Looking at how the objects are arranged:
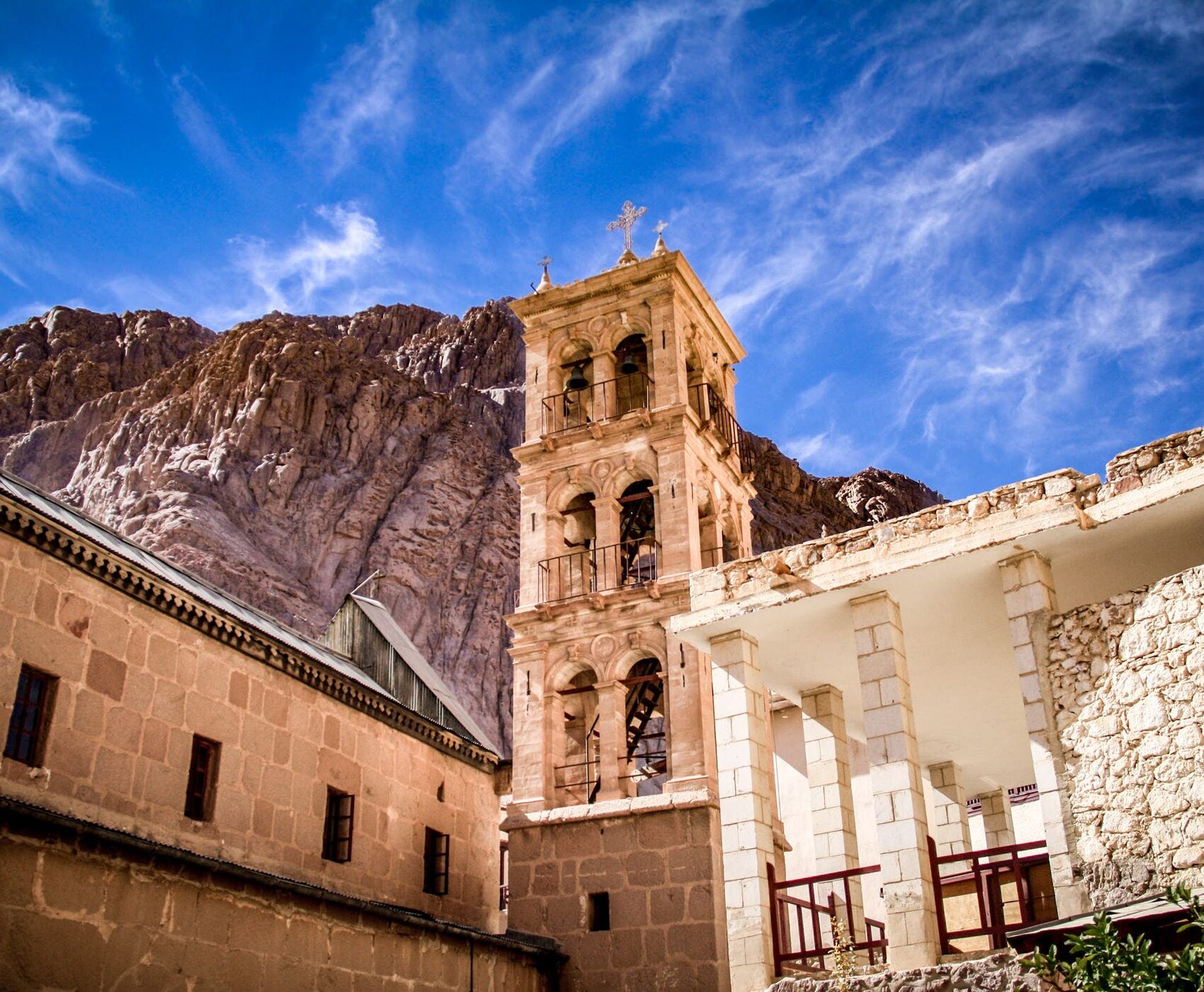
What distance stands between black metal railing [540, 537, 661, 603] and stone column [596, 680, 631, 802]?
184 centimetres

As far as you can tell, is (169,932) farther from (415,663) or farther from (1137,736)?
(415,663)

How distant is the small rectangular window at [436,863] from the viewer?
21656 mm

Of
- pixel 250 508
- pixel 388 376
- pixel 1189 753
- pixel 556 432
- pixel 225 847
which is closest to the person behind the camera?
pixel 1189 753

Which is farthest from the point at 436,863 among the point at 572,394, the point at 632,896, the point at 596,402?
the point at 572,394

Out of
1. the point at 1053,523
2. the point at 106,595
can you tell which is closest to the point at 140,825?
the point at 106,595

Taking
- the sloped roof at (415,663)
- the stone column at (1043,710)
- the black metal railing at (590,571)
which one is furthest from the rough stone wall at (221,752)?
the stone column at (1043,710)

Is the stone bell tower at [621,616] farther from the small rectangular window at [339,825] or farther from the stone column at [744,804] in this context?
the stone column at [744,804]

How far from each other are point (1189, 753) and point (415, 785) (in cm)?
1340

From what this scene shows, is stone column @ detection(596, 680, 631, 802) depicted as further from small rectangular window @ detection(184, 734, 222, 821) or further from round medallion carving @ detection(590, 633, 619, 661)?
small rectangular window @ detection(184, 734, 222, 821)

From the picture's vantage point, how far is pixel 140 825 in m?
15.5

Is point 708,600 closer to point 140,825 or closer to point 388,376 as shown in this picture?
point 140,825

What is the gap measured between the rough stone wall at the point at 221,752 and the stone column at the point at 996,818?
8845mm

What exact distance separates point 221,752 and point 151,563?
119 inches

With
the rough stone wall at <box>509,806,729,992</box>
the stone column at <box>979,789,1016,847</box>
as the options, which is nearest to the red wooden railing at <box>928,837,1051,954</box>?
the rough stone wall at <box>509,806,729,992</box>
